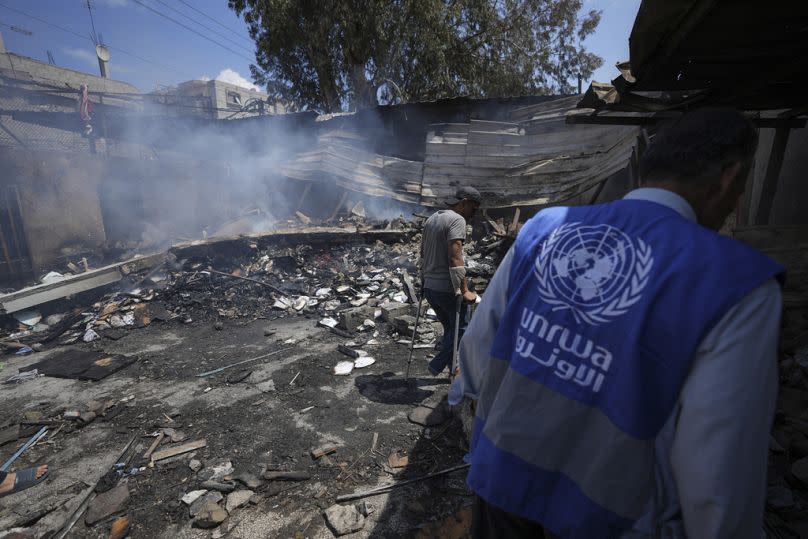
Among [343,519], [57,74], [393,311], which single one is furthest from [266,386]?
[57,74]

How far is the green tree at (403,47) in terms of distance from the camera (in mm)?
16000

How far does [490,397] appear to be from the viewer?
1375 millimetres

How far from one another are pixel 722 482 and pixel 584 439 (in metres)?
0.29

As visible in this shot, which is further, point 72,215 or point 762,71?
point 72,215

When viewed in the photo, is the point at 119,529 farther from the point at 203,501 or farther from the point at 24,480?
the point at 24,480

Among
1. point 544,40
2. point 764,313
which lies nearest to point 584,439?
point 764,313

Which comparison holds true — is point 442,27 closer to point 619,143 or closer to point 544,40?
point 544,40

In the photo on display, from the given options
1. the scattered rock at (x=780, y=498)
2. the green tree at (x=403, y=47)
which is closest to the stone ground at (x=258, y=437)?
the scattered rock at (x=780, y=498)

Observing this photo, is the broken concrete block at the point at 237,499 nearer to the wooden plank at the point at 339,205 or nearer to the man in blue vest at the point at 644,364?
the man in blue vest at the point at 644,364

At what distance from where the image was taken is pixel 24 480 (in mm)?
3562

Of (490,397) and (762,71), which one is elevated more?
(762,71)

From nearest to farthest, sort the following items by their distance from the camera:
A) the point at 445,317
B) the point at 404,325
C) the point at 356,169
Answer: the point at 445,317, the point at 404,325, the point at 356,169

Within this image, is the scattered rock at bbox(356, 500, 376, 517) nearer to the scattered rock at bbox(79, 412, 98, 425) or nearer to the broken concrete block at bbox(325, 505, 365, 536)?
the broken concrete block at bbox(325, 505, 365, 536)

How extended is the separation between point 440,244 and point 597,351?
3.45 meters
